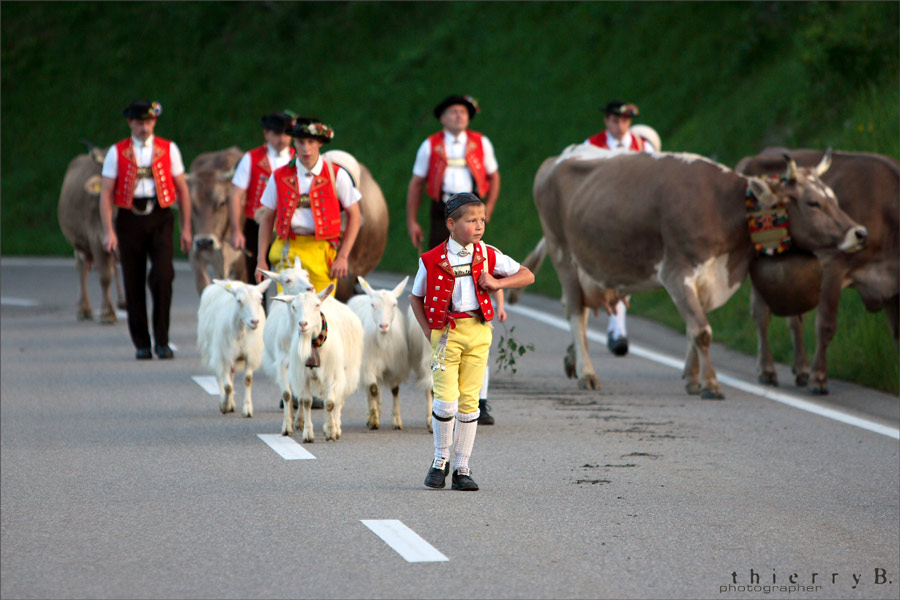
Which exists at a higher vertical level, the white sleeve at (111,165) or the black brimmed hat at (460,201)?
the white sleeve at (111,165)

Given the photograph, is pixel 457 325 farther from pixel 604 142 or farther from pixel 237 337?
pixel 604 142

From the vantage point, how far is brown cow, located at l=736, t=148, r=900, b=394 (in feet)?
41.4

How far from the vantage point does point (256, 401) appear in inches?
480

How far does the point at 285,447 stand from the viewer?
9.81 m

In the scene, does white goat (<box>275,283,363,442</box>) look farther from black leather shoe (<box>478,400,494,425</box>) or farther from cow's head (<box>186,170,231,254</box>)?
cow's head (<box>186,170,231,254</box>)

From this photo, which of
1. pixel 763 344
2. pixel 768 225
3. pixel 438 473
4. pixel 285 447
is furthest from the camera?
pixel 763 344

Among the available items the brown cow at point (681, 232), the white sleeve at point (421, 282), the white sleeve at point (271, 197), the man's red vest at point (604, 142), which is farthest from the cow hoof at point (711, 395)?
the white sleeve at point (421, 282)

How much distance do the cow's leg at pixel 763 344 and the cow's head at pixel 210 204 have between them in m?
6.28

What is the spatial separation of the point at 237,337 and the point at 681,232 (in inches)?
158

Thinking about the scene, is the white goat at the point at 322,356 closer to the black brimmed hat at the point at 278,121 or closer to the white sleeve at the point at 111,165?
the black brimmed hat at the point at 278,121

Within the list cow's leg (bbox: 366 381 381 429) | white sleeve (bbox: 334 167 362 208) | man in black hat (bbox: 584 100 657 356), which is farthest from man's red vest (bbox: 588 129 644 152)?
cow's leg (bbox: 366 381 381 429)

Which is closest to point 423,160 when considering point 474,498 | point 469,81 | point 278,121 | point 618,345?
point 278,121

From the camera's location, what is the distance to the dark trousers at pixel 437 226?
39.4 feet

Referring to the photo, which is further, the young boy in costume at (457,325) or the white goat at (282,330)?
the white goat at (282,330)
